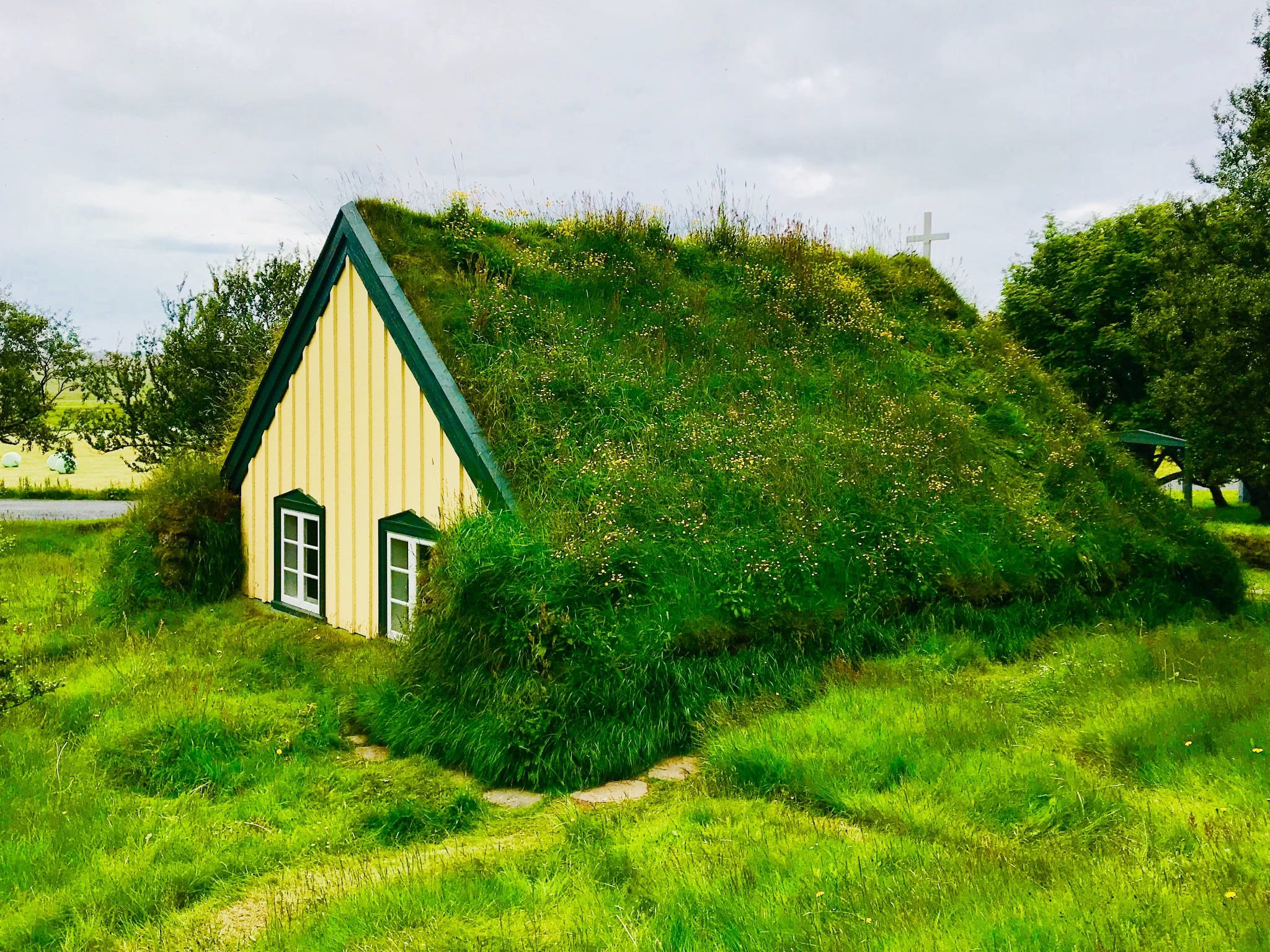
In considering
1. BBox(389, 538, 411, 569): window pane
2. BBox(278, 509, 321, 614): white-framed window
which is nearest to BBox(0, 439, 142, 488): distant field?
BBox(278, 509, 321, 614): white-framed window

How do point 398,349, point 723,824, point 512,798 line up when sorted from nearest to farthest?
point 723,824, point 512,798, point 398,349

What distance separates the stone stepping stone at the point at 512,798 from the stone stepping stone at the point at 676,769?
962 millimetres

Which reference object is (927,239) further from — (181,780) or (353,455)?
(181,780)

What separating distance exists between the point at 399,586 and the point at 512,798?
393cm

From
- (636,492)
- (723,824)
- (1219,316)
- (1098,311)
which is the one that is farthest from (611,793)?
(1098,311)

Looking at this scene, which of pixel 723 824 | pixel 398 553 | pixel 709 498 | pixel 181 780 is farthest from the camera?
pixel 398 553

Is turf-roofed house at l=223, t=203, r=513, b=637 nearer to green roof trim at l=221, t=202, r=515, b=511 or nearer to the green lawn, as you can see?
green roof trim at l=221, t=202, r=515, b=511

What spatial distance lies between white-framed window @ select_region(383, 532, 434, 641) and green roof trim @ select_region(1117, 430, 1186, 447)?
20.0m

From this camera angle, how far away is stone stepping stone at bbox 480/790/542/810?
6.50 meters

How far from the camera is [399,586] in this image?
32.6ft

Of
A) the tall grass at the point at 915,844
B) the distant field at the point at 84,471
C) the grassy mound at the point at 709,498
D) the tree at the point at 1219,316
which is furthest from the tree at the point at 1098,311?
the distant field at the point at 84,471

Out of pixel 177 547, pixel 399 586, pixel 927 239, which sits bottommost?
pixel 399 586

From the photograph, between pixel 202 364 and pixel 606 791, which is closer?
pixel 606 791

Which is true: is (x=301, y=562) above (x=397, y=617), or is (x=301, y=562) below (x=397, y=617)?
above
